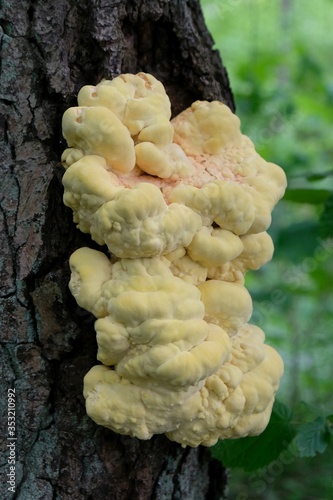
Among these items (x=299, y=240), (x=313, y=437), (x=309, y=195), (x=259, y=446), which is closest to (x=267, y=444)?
(x=259, y=446)

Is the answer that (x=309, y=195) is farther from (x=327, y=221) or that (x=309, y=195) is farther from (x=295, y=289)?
(x=295, y=289)

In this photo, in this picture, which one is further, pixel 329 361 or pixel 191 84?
pixel 329 361

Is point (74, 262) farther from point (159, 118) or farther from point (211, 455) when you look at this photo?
point (211, 455)

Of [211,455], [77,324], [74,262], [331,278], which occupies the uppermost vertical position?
[74,262]

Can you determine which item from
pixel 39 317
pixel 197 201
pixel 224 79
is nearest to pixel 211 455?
pixel 39 317

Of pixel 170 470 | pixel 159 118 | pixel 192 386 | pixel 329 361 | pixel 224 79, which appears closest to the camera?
pixel 192 386

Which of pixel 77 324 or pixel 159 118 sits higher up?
pixel 159 118

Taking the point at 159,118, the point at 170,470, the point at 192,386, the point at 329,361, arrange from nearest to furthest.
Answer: the point at 192,386, the point at 159,118, the point at 170,470, the point at 329,361

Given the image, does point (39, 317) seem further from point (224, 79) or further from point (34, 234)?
point (224, 79)

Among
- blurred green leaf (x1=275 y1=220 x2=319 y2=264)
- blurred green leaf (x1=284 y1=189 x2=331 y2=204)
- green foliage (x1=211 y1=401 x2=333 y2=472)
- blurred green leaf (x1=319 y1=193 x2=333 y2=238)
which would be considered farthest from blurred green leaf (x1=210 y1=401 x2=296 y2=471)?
blurred green leaf (x1=275 y1=220 x2=319 y2=264)
